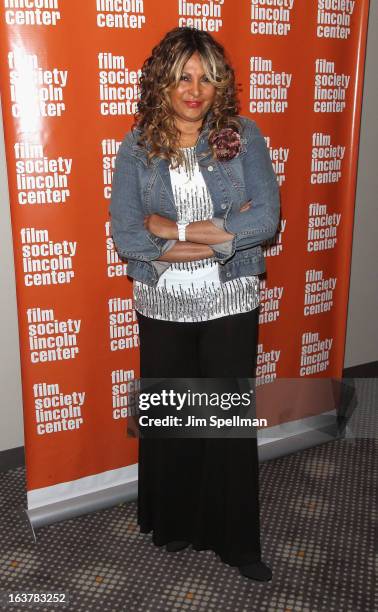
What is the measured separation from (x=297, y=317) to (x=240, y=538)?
106cm

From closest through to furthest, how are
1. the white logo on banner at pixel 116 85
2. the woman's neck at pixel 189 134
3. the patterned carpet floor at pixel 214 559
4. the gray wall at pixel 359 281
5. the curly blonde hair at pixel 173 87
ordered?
the curly blonde hair at pixel 173 87
the woman's neck at pixel 189 134
the patterned carpet floor at pixel 214 559
the white logo on banner at pixel 116 85
the gray wall at pixel 359 281

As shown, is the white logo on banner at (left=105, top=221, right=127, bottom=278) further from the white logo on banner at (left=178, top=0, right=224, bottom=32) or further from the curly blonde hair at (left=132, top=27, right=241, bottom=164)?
the white logo on banner at (left=178, top=0, right=224, bottom=32)

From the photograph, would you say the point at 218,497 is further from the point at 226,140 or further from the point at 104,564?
the point at 226,140

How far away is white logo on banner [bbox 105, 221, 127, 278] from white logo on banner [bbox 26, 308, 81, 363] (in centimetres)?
22

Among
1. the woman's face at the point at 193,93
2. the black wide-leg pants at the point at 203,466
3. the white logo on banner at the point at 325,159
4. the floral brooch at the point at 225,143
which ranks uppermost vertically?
the woman's face at the point at 193,93

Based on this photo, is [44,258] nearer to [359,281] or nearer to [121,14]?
[121,14]

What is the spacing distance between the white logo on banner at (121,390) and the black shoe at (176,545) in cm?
53

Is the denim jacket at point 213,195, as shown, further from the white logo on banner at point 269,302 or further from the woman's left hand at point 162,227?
the white logo on banner at point 269,302

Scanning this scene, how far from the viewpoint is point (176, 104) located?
75.4 inches

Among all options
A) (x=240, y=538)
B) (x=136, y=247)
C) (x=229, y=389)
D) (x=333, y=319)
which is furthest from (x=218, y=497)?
(x=333, y=319)

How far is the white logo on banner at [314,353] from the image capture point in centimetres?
298

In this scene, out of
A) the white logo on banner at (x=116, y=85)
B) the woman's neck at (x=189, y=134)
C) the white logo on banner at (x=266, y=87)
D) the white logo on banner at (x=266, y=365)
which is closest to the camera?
the woman's neck at (x=189, y=134)

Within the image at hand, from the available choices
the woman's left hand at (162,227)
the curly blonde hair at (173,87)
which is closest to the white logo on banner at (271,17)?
the curly blonde hair at (173,87)

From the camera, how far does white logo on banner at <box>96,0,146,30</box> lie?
215 cm
